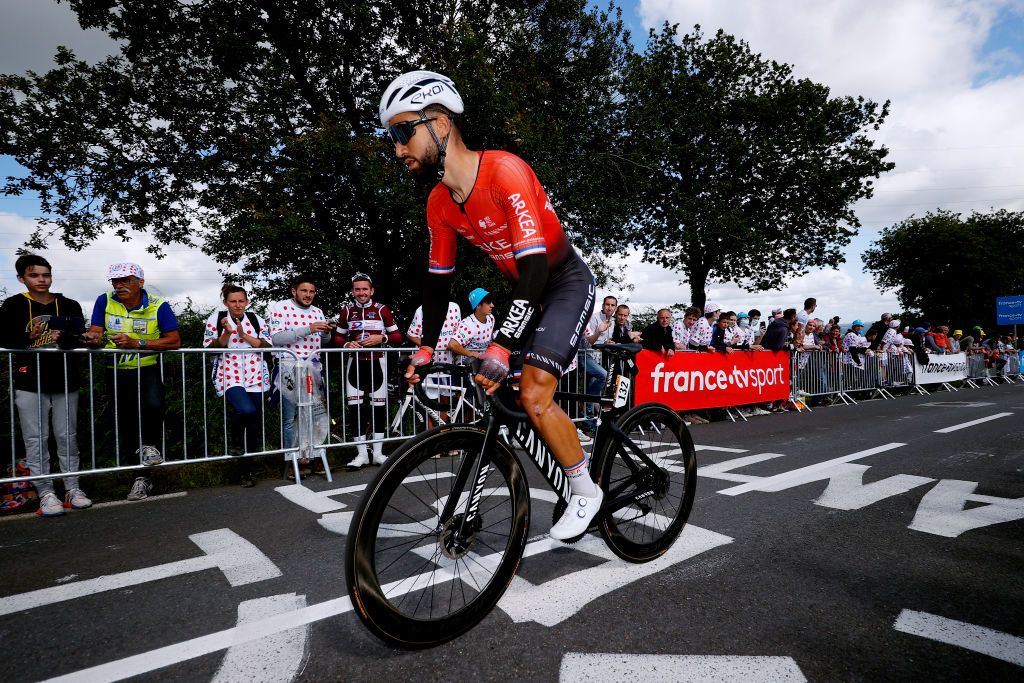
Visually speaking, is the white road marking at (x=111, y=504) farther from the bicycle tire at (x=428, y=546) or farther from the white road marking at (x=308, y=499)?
the bicycle tire at (x=428, y=546)

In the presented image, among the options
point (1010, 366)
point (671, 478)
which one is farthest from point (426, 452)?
point (1010, 366)

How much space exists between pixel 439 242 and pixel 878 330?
54.3ft

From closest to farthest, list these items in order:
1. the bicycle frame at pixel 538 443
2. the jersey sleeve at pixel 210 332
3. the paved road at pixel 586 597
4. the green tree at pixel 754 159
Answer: the paved road at pixel 586 597 < the bicycle frame at pixel 538 443 < the jersey sleeve at pixel 210 332 < the green tree at pixel 754 159

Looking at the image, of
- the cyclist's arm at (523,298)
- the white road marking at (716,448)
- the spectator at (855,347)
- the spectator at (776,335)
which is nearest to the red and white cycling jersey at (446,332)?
the white road marking at (716,448)

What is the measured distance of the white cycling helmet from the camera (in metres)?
2.44

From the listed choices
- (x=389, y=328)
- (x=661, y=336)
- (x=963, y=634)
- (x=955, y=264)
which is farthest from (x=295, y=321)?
(x=955, y=264)

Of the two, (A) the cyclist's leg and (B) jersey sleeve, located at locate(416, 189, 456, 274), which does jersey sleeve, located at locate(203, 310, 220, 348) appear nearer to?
(B) jersey sleeve, located at locate(416, 189, 456, 274)

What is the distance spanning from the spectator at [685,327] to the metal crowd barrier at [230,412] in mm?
4973

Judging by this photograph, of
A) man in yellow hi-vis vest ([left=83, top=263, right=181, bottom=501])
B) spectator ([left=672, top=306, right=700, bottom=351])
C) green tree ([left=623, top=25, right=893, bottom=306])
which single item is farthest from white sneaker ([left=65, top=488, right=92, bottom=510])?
green tree ([left=623, top=25, right=893, bottom=306])

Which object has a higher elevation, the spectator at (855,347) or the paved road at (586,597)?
the spectator at (855,347)

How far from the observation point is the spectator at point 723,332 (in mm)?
10969

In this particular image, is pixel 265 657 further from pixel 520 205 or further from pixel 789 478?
pixel 789 478

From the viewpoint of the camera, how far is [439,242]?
2869 millimetres

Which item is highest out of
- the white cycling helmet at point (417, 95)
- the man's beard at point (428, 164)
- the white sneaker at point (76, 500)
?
the white cycling helmet at point (417, 95)
